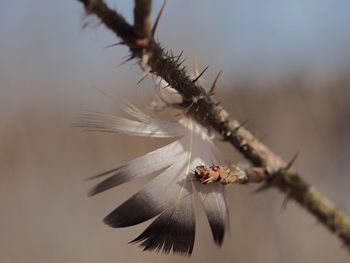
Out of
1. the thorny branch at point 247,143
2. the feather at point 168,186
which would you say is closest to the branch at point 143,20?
the thorny branch at point 247,143

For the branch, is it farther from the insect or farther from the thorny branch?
the insect

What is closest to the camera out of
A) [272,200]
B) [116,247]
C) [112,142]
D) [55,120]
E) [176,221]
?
[176,221]

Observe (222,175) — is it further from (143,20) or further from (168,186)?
(143,20)

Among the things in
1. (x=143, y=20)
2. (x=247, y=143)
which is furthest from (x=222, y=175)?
(x=143, y=20)

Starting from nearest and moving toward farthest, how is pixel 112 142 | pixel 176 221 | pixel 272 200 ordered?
pixel 176 221 < pixel 272 200 < pixel 112 142

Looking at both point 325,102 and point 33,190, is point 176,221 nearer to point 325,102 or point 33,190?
point 325,102

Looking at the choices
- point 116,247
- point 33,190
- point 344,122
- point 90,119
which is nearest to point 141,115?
point 90,119
